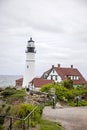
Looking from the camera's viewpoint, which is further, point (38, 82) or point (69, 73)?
point (69, 73)

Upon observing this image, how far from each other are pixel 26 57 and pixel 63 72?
563 centimetres

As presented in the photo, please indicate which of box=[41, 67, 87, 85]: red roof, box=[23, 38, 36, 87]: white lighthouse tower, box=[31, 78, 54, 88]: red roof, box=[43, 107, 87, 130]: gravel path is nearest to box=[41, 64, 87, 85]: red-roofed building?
box=[41, 67, 87, 85]: red roof

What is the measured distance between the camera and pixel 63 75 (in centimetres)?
4591

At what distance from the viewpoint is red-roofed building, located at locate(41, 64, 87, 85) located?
4581 centimetres

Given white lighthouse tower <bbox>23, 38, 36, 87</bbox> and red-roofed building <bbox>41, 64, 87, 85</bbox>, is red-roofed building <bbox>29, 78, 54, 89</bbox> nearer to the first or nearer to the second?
white lighthouse tower <bbox>23, 38, 36, 87</bbox>

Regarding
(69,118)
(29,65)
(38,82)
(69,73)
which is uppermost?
(29,65)

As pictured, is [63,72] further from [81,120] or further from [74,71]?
[81,120]

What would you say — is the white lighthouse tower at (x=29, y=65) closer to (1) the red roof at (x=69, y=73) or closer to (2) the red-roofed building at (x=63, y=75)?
(2) the red-roofed building at (x=63, y=75)

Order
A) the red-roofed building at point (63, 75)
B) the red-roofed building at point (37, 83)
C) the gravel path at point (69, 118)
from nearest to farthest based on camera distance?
the gravel path at point (69, 118) < the red-roofed building at point (37, 83) < the red-roofed building at point (63, 75)

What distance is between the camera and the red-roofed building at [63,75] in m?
45.8

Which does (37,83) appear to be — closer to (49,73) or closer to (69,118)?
(49,73)

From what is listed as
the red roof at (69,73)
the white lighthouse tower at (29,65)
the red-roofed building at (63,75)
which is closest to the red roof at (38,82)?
the red-roofed building at (63,75)

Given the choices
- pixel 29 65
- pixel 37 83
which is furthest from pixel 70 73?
pixel 37 83

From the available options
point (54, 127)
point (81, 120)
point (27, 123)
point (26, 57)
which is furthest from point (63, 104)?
point (26, 57)
